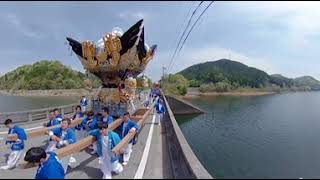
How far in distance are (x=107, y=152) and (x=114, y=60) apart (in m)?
11.7

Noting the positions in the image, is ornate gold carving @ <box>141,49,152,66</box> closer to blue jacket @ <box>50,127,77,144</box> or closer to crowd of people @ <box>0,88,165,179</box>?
crowd of people @ <box>0,88,165,179</box>

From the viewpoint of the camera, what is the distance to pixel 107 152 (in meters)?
7.54

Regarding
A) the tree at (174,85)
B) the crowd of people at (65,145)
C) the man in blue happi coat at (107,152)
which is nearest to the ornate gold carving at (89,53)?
the crowd of people at (65,145)

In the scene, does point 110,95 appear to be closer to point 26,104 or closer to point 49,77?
point 26,104

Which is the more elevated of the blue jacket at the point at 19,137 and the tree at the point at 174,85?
the tree at the point at 174,85

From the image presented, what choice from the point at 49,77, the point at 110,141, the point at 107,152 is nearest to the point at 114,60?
the point at 110,141

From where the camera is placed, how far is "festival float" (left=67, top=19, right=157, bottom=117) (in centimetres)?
1825

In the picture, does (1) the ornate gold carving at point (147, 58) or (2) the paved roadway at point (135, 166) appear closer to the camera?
(2) the paved roadway at point (135, 166)

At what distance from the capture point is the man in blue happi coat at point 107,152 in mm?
7441

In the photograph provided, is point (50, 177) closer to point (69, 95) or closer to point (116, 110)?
point (116, 110)

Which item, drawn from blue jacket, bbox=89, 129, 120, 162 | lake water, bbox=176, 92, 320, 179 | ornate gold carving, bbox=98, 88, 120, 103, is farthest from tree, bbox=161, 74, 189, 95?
blue jacket, bbox=89, 129, 120, 162

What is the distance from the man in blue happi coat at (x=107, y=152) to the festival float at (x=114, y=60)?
33.4 ft

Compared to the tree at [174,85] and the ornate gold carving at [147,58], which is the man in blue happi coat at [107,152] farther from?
the tree at [174,85]

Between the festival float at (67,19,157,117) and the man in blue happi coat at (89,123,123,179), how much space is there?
10.2 m
